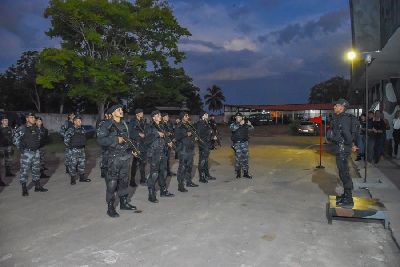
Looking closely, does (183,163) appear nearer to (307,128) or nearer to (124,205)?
(124,205)

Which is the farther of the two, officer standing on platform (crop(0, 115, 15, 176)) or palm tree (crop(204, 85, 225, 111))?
palm tree (crop(204, 85, 225, 111))

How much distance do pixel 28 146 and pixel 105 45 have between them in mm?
16826

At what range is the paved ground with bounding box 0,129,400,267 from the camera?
14.8 feet

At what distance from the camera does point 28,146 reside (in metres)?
8.22

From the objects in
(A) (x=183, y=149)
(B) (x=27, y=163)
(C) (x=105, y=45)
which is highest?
(C) (x=105, y=45)

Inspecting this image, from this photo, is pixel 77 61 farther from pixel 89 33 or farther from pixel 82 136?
pixel 82 136

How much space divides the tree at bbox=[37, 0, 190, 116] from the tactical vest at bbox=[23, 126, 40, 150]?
14.0 metres

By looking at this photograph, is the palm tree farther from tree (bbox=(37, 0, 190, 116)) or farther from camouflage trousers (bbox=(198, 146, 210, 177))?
camouflage trousers (bbox=(198, 146, 210, 177))

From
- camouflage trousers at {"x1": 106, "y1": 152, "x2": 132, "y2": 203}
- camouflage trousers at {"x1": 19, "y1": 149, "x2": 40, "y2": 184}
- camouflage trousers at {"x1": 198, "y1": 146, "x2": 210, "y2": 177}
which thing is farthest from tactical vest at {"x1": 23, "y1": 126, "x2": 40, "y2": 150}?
camouflage trousers at {"x1": 198, "y1": 146, "x2": 210, "y2": 177}

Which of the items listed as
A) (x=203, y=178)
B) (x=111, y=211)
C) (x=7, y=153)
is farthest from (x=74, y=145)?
(x=111, y=211)

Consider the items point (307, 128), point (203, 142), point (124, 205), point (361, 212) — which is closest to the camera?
point (361, 212)

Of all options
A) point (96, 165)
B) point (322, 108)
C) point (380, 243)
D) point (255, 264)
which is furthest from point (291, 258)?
point (322, 108)

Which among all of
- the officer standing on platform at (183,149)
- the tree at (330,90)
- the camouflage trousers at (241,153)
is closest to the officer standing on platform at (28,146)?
the officer standing on platform at (183,149)

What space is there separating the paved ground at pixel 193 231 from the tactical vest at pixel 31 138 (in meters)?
1.10
